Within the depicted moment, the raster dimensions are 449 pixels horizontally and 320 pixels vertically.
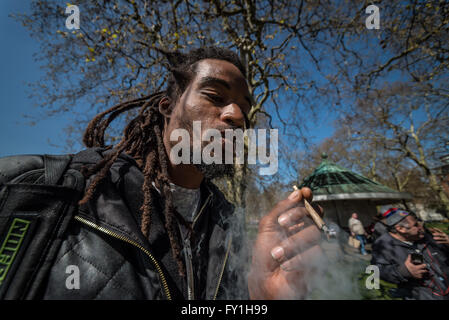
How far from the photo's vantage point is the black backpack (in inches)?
30.7

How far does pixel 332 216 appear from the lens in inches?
476

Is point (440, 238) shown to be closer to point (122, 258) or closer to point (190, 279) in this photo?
point (190, 279)

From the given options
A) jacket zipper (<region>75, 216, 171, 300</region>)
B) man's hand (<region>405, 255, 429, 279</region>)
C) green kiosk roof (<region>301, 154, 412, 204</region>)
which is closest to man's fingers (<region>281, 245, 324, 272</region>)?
jacket zipper (<region>75, 216, 171, 300</region>)

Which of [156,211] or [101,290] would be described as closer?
[101,290]

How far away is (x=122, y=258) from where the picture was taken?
0.98 m

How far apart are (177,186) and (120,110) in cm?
101

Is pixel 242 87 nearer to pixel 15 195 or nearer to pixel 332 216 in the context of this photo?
pixel 15 195

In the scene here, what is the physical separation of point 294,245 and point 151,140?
1.40 meters

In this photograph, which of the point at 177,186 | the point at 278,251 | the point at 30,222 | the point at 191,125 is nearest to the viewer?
the point at 30,222

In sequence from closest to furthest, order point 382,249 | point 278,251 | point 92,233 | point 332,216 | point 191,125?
point 92,233
point 278,251
point 191,125
point 382,249
point 332,216

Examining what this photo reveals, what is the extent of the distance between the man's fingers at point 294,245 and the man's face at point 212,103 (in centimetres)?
70

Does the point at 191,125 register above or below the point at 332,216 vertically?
below
